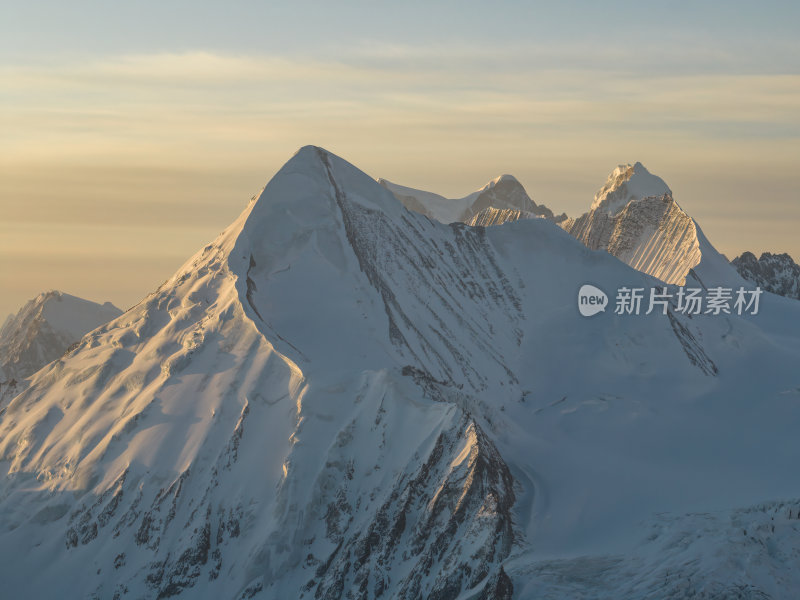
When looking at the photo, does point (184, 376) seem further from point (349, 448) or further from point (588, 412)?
point (588, 412)

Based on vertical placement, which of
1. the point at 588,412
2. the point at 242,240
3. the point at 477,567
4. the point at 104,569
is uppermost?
the point at 242,240

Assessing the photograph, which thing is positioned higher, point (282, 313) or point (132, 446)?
point (282, 313)

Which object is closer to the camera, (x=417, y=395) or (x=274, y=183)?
(x=417, y=395)

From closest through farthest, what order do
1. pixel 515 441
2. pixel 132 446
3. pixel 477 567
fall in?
pixel 477 567 → pixel 132 446 → pixel 515 441

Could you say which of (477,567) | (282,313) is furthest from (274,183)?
(477,567)

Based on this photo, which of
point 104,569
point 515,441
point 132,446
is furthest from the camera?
point 515,441

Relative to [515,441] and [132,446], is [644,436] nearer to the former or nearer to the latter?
[515,441]
